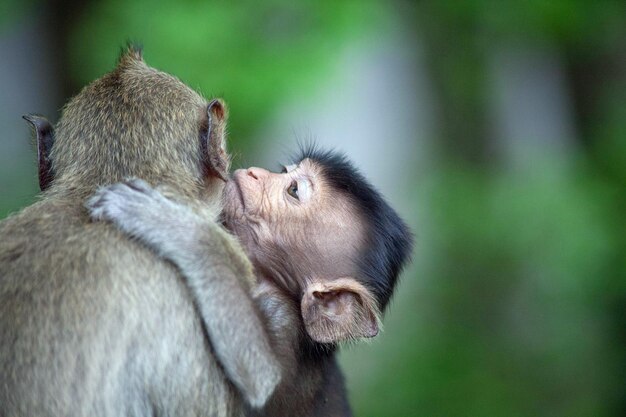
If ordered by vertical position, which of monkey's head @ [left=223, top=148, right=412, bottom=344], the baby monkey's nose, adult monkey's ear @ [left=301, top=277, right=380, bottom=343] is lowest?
adult monkey's ear @ [left=301, top=277, right=380, bottom=343]

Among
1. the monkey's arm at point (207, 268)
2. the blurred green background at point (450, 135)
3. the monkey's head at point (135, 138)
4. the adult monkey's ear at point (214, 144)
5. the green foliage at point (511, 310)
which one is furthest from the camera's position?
the green foliage at point (511, 310)

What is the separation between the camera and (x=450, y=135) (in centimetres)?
1014

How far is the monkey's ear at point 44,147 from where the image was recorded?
12.7 feet

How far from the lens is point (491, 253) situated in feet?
29.5

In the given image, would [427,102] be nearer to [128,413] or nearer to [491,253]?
[491,253]

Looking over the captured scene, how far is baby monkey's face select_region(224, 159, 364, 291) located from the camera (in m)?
4.23

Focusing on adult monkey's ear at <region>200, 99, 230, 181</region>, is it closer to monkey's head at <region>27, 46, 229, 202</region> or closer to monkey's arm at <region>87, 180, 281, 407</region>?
monkey's head at <region>27, 46, 229, 202</region>

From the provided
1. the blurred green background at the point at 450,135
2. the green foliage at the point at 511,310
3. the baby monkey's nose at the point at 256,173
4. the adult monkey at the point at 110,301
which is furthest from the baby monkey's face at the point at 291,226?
the green foliage at the point at 511,310

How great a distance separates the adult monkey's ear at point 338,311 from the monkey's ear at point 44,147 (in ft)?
3.92

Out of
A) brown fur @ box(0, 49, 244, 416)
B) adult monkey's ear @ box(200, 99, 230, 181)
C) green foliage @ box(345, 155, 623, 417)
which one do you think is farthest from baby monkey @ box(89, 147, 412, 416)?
green foliage @ box(345, 155, 623, 417)

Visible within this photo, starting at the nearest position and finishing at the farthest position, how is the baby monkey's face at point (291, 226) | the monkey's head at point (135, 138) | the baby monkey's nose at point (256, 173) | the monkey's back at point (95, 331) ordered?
the monkey's back at point (95, 331) → the monkey's head at point (135, 138) → the baby monkey's face at point (291, 226) → the baby monkey's nose at point (256, 173)

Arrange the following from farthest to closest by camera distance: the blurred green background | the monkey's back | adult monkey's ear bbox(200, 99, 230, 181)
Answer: the blurred green background, adult monkey's ear bbox(200, 99, 230, 181), the monkey's back

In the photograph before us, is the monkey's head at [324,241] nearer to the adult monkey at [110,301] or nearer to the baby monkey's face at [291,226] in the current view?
the baby monkey's face at [291,226]

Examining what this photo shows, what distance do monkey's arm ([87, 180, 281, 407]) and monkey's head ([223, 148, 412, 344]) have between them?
0.62m
